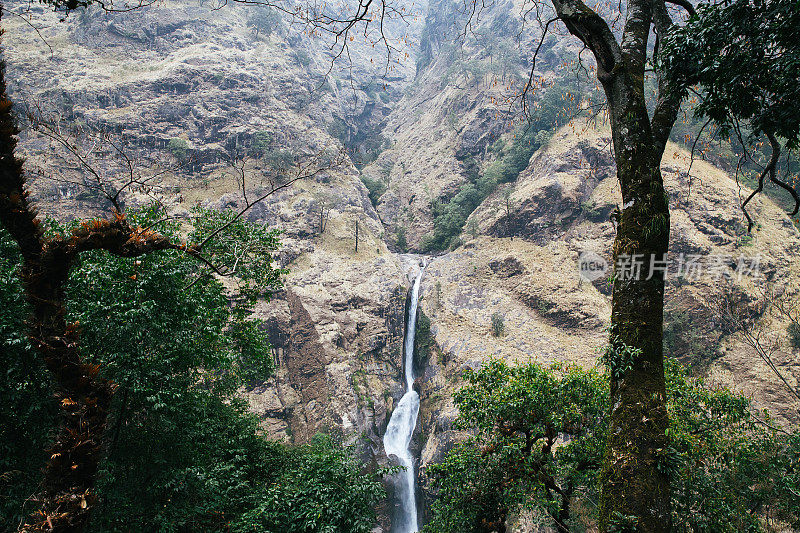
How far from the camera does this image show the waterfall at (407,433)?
1858cm

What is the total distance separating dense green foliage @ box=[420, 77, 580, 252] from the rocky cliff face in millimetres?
1358

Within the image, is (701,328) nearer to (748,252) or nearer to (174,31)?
(748,252)

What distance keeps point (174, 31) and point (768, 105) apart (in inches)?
2369

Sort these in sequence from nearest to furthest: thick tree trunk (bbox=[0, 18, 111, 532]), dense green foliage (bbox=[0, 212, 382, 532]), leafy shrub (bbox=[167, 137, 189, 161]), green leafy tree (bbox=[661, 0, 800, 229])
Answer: thick tree trunk (bbox=[0, 18, 111, 532]) → green leafy tree (bbox=[661, 0, 800, 229]) → dense green foliage (bbox=[0, 212, 382, 532]) → leafy shrub (bbox=[167, 137, 189, 161])

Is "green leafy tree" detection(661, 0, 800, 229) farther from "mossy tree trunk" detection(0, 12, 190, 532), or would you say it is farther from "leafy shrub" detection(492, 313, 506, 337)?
"leafy shrub" detection(492, 313, 506, 337)

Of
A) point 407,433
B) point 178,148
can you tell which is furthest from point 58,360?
point 178,148

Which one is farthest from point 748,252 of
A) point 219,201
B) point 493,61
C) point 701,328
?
point 219,201

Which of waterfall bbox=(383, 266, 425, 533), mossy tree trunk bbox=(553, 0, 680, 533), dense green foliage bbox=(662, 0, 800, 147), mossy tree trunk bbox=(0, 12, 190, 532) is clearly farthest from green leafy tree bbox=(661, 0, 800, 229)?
waterfall bbox=(383, 266, 425, 533)

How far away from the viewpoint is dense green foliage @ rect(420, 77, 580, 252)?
34.3 m

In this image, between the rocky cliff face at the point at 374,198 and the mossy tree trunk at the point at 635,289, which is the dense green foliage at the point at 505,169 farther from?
the mossy tree trunk at the point at 635,289

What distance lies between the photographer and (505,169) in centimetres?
3491

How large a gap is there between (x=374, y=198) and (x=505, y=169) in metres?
15.3

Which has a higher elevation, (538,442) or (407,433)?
(538,442)

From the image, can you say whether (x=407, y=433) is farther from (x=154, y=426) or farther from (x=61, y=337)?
(x=61, y=337)
